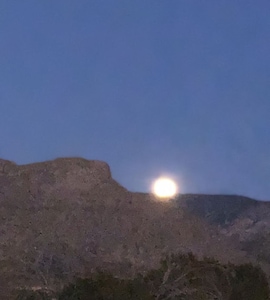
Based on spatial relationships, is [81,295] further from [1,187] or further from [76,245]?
[1,187]

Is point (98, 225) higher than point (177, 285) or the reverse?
→ higher

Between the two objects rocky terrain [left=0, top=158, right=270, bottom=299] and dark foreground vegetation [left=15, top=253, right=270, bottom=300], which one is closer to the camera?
dark foreground vegetation [left=15, top=253, right=270, bottom=300]

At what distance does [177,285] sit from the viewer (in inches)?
1337

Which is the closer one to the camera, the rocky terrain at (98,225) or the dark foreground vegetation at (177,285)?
the dark foreground vegetation at (177,285)

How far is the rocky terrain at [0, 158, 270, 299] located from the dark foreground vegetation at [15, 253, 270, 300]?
7.58 m

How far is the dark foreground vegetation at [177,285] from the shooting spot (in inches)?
1260

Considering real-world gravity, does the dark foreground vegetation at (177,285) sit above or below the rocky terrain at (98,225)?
below

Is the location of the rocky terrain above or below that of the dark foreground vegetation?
above

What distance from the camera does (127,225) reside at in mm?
60375

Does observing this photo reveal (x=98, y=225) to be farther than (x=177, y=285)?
Yes

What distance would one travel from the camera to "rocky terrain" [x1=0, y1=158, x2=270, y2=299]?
5183 centimetres

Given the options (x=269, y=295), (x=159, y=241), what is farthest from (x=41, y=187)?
(x=269, y=295)

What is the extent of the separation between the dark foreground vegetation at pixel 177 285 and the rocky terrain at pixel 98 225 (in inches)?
298

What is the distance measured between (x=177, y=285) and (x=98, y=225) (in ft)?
88.5
